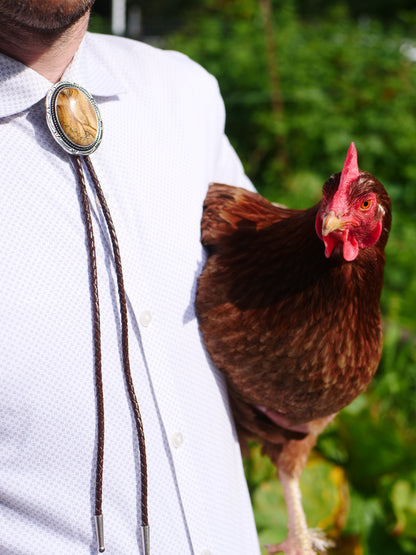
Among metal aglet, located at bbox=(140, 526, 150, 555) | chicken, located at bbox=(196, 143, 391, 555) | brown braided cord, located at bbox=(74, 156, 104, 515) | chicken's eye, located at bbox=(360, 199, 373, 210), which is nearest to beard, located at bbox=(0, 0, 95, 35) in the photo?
brown braided cord, located at bbox=(74, 156, 104, 515)

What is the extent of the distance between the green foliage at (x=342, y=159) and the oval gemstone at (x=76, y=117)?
4.93 feet

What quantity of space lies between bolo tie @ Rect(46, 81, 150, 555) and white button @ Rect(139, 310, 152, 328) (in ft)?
0.10

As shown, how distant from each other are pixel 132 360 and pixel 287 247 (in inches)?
15.0

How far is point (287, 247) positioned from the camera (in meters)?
1.11

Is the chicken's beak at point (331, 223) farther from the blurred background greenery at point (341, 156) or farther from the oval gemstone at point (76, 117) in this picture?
the blurred background greenery at point (341, 156)

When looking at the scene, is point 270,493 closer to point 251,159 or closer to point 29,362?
point 29,362

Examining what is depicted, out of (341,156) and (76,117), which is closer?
(76,117)

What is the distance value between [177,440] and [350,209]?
509 mm

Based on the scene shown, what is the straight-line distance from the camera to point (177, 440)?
3.18 ft

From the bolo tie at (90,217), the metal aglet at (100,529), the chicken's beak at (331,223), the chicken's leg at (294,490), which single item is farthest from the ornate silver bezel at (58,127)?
the chicken's leg at (294,490)

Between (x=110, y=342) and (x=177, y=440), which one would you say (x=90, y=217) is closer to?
(x=110, y=342)

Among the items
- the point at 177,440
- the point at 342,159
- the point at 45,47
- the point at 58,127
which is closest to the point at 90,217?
the point at 58,127

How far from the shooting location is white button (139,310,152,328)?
96 centimetres

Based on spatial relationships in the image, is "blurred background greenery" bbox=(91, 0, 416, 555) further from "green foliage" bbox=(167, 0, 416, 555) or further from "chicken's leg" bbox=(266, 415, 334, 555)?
"chicken's leg" bbox=(266, 415, 334, 555)
